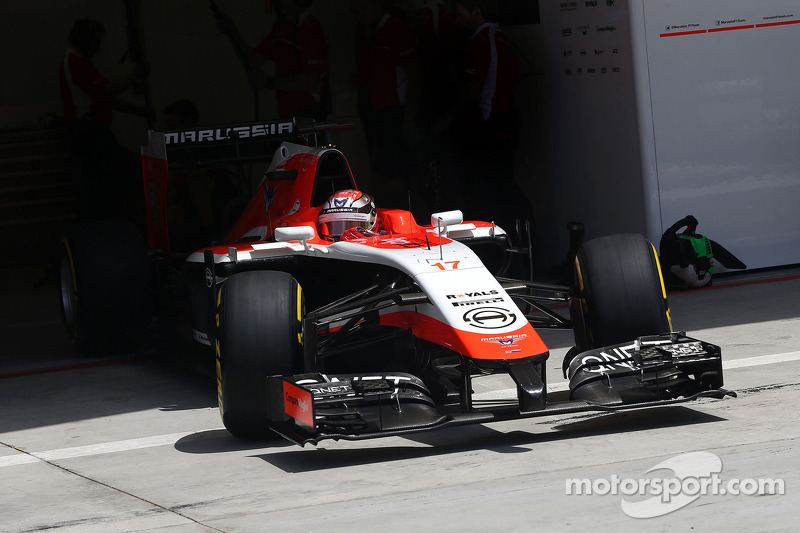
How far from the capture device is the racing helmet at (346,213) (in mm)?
7422

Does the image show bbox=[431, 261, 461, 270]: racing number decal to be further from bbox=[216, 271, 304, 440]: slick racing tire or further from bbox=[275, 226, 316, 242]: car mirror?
bbox=[275, 226, 316, 242]: car mirror

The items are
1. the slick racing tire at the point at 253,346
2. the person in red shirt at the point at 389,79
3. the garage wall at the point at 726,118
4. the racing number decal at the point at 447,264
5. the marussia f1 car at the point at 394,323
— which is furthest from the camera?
the person in red shirt at the point at 389,79

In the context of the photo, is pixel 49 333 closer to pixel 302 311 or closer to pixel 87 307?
pixel 87 307

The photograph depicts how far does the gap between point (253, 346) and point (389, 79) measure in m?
7.10

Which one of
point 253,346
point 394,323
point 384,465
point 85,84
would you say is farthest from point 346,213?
point 85,84

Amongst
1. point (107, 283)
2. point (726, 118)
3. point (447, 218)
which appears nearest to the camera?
point (447, 218)

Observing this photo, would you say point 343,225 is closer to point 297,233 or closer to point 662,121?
point 297,233

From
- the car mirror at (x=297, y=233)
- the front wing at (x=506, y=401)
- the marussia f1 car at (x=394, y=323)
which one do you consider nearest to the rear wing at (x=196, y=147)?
the marussia f1 car at (x=394, y=323)

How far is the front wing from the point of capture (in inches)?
224

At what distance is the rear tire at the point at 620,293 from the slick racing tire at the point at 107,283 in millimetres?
3409

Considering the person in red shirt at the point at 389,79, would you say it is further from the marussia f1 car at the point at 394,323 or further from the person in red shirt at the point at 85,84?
the marussia f1 car at the point at 394,323

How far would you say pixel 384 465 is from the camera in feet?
18.8

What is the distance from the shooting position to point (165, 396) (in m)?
7.80

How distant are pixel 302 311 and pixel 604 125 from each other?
594cm
